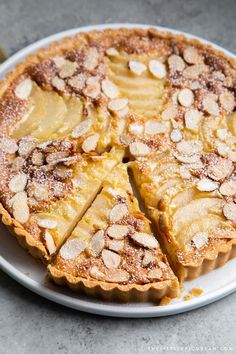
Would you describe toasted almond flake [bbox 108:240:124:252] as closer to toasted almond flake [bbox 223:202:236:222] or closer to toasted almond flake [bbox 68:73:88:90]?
toasted almond flake [bbox 223:202:236:222]

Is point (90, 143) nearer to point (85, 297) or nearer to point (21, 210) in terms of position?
point (21, 210)

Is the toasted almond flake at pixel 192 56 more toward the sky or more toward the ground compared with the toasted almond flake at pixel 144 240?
more toward the sky

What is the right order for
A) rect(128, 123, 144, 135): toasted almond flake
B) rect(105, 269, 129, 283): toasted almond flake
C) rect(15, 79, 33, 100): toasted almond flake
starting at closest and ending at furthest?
rect(105, 269, 129, 283): toasted almond flake
rect(128, 123, 144, 135): toasted almond flake
rect(15, 79, 33, 100): toasted almond flake

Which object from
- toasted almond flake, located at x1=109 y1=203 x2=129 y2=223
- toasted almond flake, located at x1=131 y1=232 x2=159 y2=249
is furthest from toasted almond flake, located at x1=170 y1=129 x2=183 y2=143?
toasted almond flake, located at x1=131 y1=232 x2=159 y2=249

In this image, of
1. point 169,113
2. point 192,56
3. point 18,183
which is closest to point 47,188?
point 18,183

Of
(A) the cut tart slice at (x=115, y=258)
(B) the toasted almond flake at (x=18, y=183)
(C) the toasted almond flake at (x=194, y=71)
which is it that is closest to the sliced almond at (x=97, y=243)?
(A) the cut tart slice at (x=115, y=258)

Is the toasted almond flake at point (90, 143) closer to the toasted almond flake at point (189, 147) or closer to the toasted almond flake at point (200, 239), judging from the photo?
the toasted almond flake at point (189, 147)
